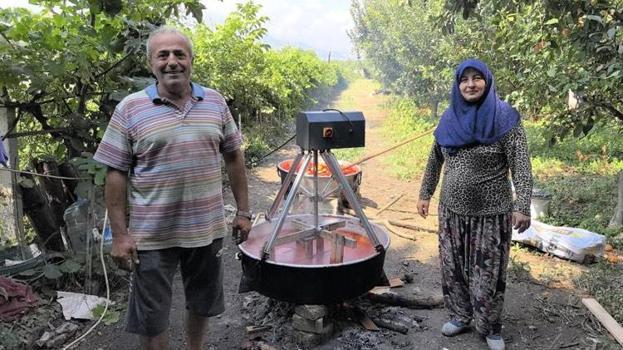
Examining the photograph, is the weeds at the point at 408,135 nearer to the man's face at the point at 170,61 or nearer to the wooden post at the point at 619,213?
the wooden post at the point at 619,213

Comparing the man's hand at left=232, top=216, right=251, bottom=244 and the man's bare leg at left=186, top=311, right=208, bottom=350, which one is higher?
the man's hand at left=232, top=216, right=251, bottom=244

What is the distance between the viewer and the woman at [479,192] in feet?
8.79

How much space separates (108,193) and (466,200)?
1.93 m

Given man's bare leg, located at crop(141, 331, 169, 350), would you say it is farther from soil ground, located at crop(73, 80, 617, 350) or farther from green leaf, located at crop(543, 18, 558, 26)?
green leaf, located at crop(543, 18, 558, 26)

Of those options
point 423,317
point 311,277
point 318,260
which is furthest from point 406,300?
point 311,277

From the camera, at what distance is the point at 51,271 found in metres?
3.24

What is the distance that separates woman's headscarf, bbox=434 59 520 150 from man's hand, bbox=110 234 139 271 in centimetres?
182

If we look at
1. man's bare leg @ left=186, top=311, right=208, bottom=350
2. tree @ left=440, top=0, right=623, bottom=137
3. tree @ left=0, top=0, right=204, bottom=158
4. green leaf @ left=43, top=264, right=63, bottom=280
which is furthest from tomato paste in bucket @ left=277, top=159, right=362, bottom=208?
man's bare leg @ left=186, top=311, right=208, bottom=350

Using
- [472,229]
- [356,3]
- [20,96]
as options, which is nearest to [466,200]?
[472,229]

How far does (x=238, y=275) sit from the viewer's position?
426 centimetres

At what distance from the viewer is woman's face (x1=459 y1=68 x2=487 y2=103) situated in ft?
8.80

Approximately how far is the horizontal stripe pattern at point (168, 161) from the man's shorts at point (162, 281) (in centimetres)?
7

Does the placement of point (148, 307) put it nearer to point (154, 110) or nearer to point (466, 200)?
point (154, 110)

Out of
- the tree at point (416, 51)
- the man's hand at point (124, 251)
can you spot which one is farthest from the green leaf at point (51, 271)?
the tree at point (416, 51)
